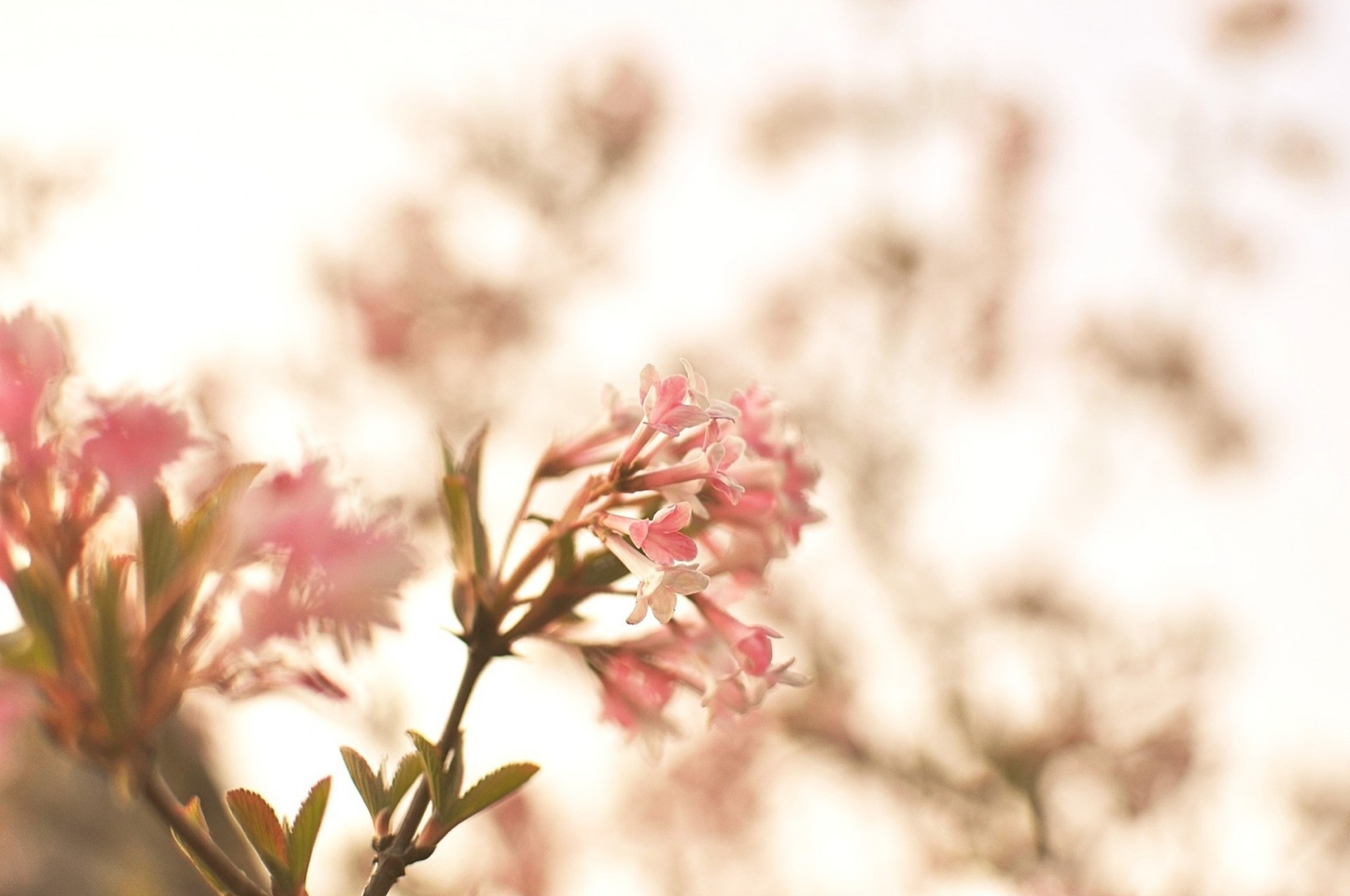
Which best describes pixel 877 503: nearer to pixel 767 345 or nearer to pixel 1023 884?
pixel 767 345

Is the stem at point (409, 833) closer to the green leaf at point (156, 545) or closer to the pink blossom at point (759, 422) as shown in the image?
the green leaf at point (156, 545)

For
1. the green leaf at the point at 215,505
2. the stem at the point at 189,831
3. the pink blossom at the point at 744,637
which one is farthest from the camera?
the pink blossom at the point at 744,637

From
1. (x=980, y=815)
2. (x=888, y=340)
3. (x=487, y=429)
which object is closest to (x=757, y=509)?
(x=487, y=429)

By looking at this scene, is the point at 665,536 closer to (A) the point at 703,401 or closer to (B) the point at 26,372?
(A) the point at 703,401

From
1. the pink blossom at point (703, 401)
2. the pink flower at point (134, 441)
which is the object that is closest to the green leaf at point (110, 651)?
the pink flower at point (134, 441)

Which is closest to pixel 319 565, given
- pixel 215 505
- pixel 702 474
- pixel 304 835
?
pixel 215 505

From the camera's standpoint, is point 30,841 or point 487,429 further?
point 30,841
